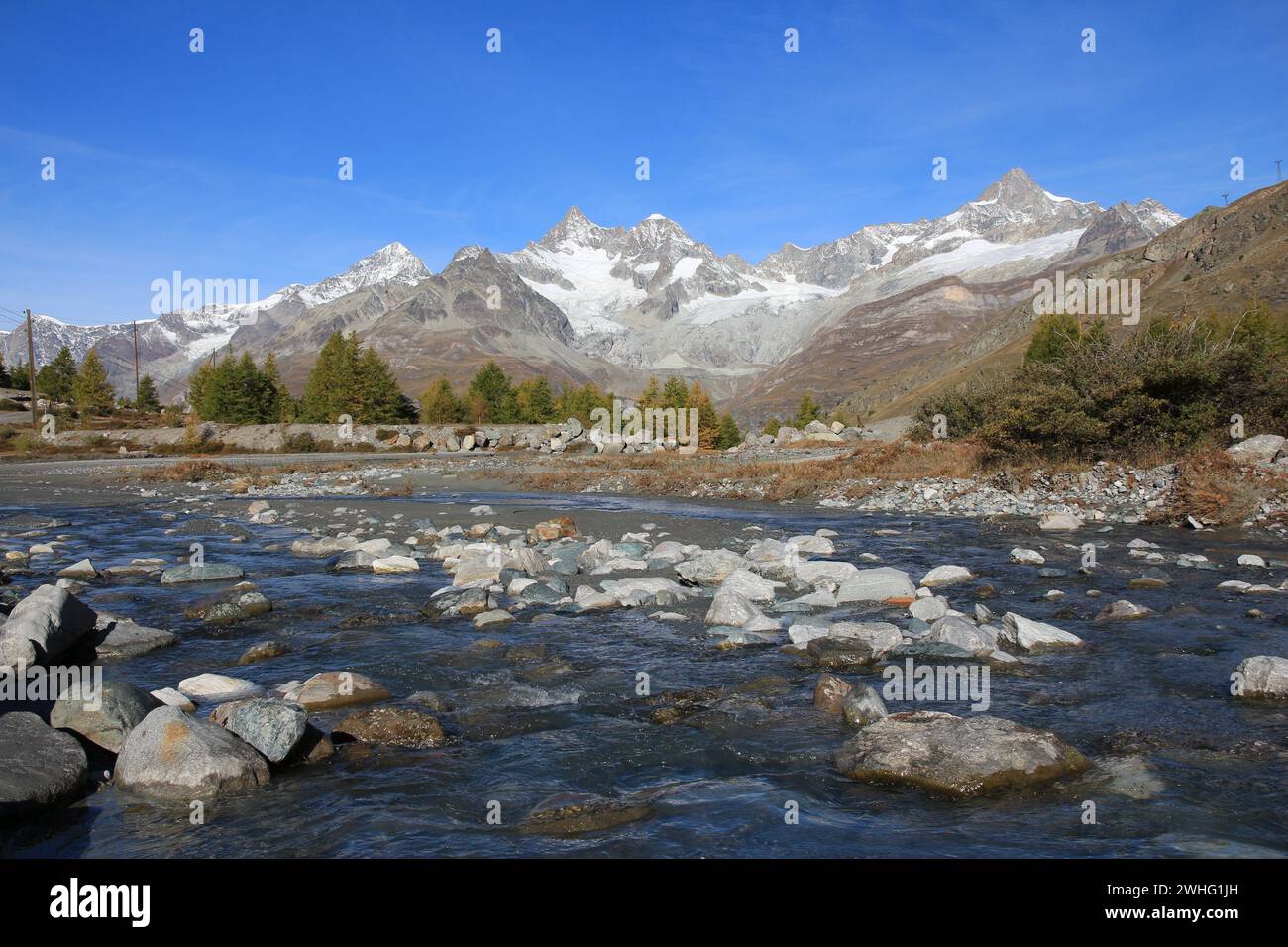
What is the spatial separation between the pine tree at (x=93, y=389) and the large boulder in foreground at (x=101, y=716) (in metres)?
97.9

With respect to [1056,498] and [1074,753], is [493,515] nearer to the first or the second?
[1056,498]

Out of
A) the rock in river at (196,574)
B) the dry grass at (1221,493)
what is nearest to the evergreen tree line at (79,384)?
the rock in river at (196,574)

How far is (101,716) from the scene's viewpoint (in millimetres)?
6551

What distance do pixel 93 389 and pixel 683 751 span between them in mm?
106717

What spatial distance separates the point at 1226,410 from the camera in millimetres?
25281

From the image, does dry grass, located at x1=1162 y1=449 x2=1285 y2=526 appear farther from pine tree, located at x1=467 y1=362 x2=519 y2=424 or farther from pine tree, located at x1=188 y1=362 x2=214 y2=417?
pine tree, located at x1=188 y1=362 x2=214 y2=417

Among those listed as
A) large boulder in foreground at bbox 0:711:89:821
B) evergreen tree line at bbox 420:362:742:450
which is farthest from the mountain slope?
large boulder in foreground at bbox 0:711:89:821

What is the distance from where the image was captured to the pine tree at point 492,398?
97.4m

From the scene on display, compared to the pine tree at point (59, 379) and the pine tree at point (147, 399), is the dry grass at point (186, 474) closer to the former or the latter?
the pine tree at point (147, 399)

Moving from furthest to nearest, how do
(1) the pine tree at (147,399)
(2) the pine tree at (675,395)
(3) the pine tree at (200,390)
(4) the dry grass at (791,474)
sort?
(1) the pine tree at (147,399) → (2) the pine tree at (675,395) → (3) the pine tree at (200,390) → (4) the dry grass at (791,474)

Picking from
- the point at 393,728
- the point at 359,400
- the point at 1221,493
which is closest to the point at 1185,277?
the point at 359,400

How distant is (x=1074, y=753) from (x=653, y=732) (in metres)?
3.51
